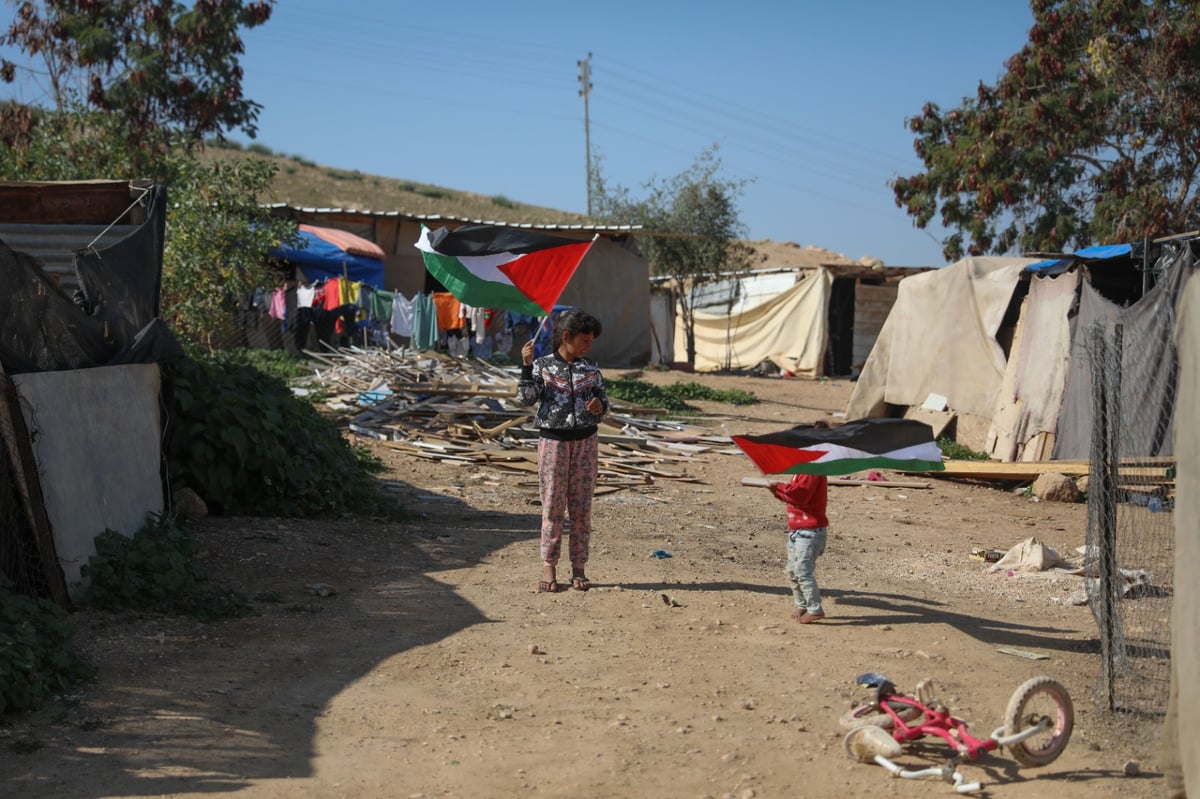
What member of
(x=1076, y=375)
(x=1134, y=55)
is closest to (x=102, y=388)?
(x=1076, y=375)

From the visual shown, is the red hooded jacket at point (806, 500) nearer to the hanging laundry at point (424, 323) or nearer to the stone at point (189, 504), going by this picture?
the stone at point (189, 504)

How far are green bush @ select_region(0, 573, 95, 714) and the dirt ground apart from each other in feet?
0.30

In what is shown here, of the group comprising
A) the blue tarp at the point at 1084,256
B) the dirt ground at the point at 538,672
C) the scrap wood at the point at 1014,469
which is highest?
the blue tarp at the point at 1084,256

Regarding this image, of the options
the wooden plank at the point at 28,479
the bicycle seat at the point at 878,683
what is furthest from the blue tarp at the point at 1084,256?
the wooden plank at the point at 28,479

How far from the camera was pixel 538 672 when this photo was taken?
18.2ft

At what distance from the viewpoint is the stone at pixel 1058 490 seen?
38.7 ft

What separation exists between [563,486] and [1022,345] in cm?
885

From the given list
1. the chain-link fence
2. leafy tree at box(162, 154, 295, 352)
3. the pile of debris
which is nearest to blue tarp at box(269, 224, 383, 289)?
leafy tree at box(162, 154, 295, 352)

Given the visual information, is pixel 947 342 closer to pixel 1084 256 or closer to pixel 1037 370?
pixel 1037 370

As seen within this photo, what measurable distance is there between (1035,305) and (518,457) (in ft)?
21.4

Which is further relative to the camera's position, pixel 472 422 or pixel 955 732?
pixel 472 422

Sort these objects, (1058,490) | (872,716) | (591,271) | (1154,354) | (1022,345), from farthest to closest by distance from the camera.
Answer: (591,271)
(1022,345)
(1058,490)
(1154,354)
(872,716)

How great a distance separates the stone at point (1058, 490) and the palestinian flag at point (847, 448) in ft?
20.0

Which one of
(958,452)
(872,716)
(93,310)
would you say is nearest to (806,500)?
(872,716)
